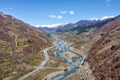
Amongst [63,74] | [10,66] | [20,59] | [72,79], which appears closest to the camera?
[72,79]

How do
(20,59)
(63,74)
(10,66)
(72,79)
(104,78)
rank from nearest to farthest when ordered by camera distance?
(104,78), (72,79), (63,74), (10,66), (20,59)

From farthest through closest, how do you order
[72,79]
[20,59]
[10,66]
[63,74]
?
[20,59]
[10,66]
[63,74]
[72,79]

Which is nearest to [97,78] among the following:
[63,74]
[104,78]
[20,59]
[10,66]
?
[104,78]

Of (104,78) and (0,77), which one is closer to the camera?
(104,78)

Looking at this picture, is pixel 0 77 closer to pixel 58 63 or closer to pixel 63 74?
pixel 63 74

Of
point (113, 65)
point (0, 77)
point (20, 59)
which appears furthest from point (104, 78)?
point (20, 59)

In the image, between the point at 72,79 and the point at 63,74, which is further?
the point at 63,74

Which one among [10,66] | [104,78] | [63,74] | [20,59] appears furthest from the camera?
[20,59]

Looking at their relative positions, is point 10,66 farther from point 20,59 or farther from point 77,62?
point 77,62
